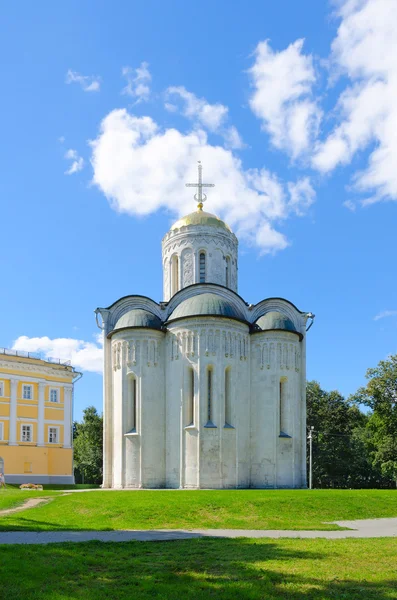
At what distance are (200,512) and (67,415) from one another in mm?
31932

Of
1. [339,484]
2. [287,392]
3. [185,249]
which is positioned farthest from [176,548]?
[339,484]

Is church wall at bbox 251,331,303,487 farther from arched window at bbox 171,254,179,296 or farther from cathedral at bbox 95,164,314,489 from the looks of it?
arched window at bbox 171,254,179,296

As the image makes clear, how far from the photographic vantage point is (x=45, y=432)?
47281 mm

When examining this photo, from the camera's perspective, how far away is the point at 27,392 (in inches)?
1834

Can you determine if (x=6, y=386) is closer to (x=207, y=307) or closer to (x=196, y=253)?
(x=196, y=253)

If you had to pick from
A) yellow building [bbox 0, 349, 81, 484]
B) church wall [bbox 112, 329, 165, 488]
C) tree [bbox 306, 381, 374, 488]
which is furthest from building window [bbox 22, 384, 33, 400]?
tree [bbox 306, 381, 374, 488]

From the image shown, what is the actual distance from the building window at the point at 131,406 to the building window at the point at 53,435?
1665cm

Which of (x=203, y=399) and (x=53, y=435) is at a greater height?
(x=203, y=399)

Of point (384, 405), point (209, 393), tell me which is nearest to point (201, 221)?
point (209, 393)

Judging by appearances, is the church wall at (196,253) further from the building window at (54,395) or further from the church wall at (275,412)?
the building window at (54,395)

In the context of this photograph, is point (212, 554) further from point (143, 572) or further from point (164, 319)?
point (164, 319)

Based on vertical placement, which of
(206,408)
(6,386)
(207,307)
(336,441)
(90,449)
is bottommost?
(90,449)

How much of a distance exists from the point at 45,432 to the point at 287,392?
2212cm

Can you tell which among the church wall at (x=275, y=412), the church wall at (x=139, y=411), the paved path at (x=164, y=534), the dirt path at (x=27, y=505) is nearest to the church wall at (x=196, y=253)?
the church wall at (x=275, y=412)
